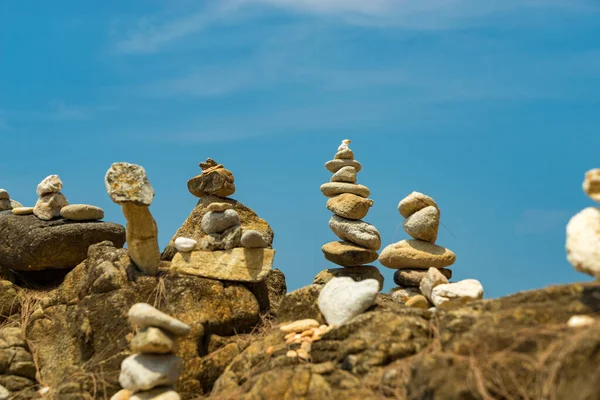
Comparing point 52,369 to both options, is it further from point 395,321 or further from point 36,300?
point 395,321

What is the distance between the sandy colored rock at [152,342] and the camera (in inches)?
387

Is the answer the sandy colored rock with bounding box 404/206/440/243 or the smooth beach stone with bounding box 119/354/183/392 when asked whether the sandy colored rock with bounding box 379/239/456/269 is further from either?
the smooth beach stone with bounding box 119/354/183/392

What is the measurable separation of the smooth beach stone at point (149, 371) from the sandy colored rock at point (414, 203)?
7.79m

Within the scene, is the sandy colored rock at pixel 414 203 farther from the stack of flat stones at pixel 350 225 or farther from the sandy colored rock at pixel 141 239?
the sandy colored rock at pixel 141 239

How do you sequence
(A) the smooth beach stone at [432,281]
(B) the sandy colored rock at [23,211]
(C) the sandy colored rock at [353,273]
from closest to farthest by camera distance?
(A) the smooth beach stone at [432,281] < (B) the sandy colored rock at [23,211] < (C) the sandy colored rock at [353,273]

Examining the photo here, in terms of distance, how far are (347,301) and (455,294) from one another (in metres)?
2.23

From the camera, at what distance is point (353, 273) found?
58.1ft

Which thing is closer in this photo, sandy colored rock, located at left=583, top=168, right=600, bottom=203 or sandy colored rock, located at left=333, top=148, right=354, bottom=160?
sandy colored rock, located at left=583, top=168, right=600, bottom=203

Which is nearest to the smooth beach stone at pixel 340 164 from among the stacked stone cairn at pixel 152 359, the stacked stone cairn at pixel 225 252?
the stacked stone cairn at pixel 225 252

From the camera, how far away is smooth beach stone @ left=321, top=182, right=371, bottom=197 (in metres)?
17.8

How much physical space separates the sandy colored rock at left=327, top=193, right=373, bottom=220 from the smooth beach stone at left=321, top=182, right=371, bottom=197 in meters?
0.16

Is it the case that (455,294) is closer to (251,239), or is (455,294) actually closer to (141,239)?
(251,239)

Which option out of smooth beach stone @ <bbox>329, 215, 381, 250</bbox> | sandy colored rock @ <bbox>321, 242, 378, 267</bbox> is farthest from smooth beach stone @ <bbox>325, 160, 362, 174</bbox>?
sandy colored rock @ <bbox>321, 242, 378, 267</bbox>

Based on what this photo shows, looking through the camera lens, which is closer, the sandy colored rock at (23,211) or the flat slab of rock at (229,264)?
the flat slab of rock at (229,264)
